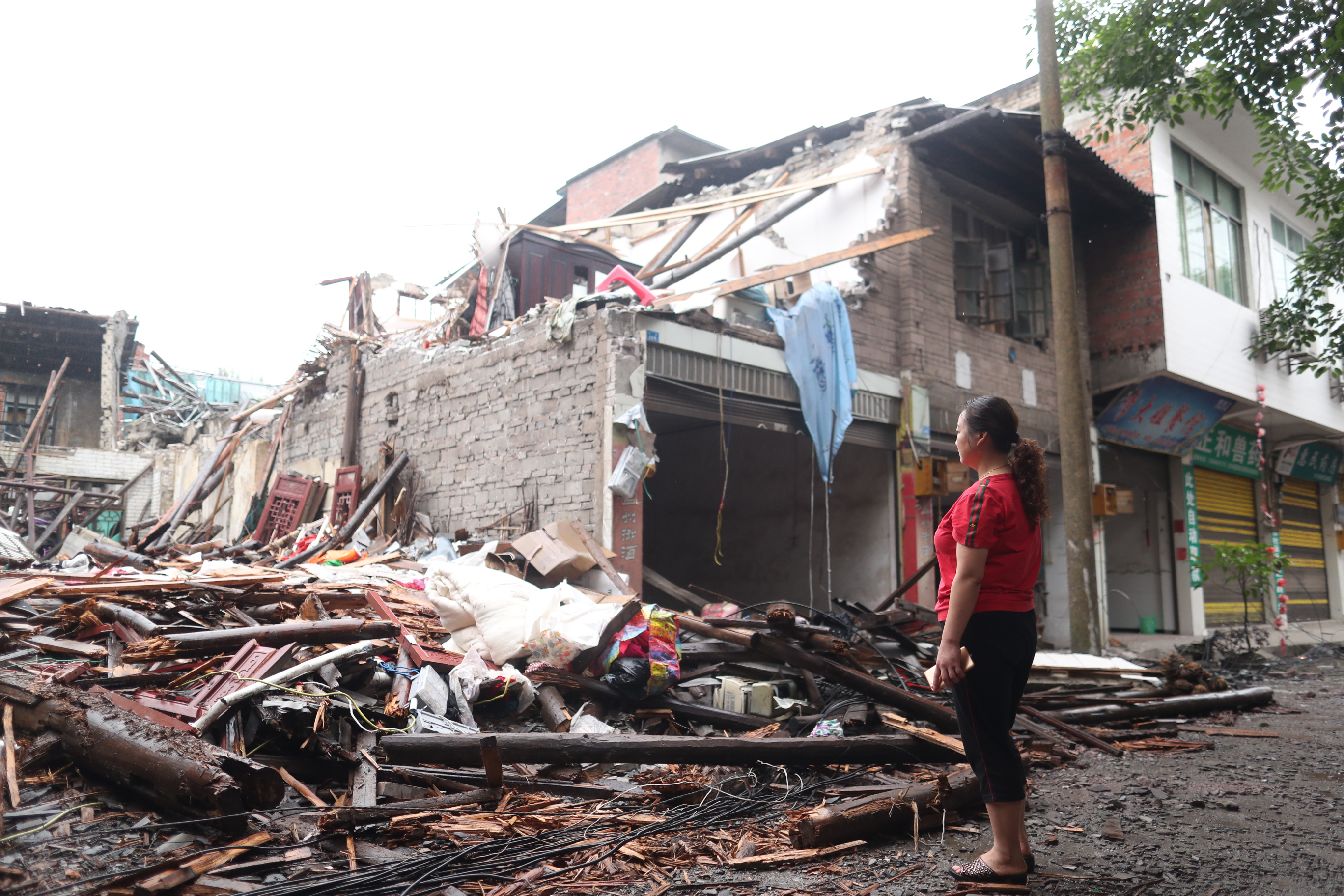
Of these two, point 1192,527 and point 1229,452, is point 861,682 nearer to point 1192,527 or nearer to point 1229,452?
point 1192,527

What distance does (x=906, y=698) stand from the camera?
195 inches

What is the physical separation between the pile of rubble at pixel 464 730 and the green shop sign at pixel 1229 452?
9.81m

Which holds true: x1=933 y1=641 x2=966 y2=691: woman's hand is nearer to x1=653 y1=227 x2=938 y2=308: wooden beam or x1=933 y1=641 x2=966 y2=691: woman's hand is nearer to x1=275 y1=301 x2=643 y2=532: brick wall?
x1=275 y1=301 x2=643 y2=532: brick wall

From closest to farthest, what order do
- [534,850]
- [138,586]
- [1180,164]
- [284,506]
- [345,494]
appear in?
1. [534,850]
2. [138,586]
3. [345,494]
4. [284,506]
5. [1180,164]

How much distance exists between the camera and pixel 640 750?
381 centimetres

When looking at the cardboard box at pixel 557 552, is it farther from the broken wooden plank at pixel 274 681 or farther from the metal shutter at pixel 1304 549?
the metal shutter at pixel 1304 549

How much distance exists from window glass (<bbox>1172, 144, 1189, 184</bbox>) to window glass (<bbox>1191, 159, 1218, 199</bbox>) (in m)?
0.20

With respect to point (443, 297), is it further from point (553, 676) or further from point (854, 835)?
point (854, 835)

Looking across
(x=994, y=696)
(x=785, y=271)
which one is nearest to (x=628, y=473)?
(x=785, y=271)

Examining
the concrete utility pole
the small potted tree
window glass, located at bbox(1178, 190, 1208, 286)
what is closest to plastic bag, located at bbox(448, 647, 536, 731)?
the concrete utility pole

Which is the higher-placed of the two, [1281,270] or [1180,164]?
[1180,164]

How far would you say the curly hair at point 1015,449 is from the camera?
9.61ft

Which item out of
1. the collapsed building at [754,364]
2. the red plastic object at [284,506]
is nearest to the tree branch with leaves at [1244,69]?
the collapsed building at [754,364]

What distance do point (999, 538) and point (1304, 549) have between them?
2085 centimetres
